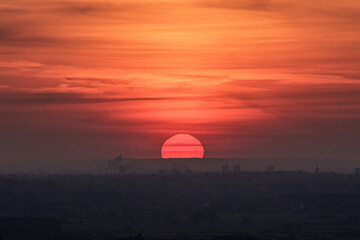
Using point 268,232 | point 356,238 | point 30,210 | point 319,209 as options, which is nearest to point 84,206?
point 30,210

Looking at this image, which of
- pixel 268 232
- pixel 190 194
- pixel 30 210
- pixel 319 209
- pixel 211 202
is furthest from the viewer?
pixel 190 194

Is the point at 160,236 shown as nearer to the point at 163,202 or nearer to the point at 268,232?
the point at 268,232

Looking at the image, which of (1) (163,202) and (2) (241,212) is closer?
(2) (241,212)

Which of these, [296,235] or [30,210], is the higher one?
[30,210]

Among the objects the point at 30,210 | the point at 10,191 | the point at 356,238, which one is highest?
the point at 10,191

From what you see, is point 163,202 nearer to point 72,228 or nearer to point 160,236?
point 72,228

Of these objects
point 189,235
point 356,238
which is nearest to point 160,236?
point 189,235

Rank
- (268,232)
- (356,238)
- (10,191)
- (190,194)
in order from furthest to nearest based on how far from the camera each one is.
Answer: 1. (190,194)
2. (10,191)
3. (268,232)
4. (356,238)
